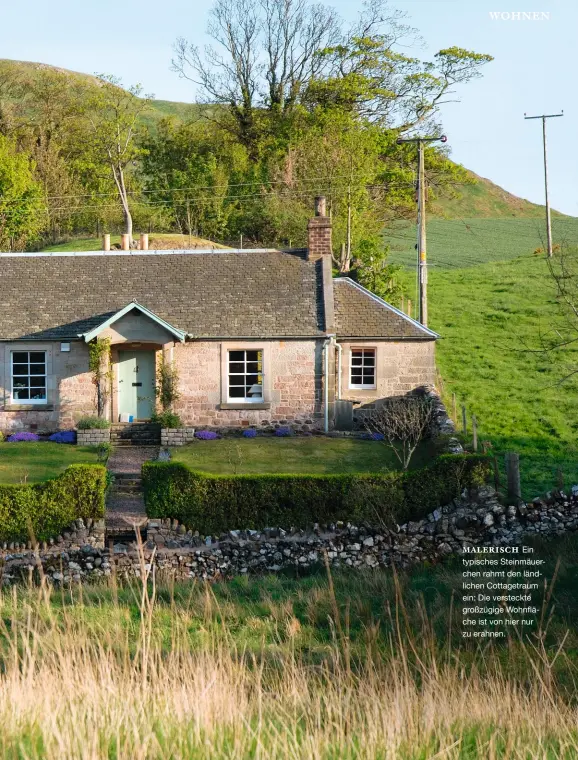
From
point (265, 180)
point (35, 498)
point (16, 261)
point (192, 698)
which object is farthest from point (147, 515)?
point (265, 180)

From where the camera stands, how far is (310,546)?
634 inches

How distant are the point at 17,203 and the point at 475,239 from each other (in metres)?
37.6

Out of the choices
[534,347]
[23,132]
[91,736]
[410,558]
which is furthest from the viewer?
[23,132]

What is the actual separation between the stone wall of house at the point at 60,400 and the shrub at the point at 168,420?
220 centimetres

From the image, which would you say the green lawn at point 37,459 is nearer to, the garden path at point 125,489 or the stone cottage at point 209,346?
the garden path at point 125,489

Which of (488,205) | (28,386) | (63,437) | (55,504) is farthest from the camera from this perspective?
(488,205)

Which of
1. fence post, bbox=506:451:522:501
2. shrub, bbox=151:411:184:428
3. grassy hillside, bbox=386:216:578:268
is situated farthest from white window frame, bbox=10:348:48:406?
grassy hillside, bbox=386:216:578:268

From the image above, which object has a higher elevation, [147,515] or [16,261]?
[16,261]

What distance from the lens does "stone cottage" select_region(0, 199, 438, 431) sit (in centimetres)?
2628

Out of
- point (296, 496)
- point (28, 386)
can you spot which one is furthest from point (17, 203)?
point (296, 496)

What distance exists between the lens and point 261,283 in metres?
28.4

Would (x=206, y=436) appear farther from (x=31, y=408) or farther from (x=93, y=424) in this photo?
(x=31, y=408)

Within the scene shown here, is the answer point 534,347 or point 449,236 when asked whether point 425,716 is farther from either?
point 449,236

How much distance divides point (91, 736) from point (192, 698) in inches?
25.3
